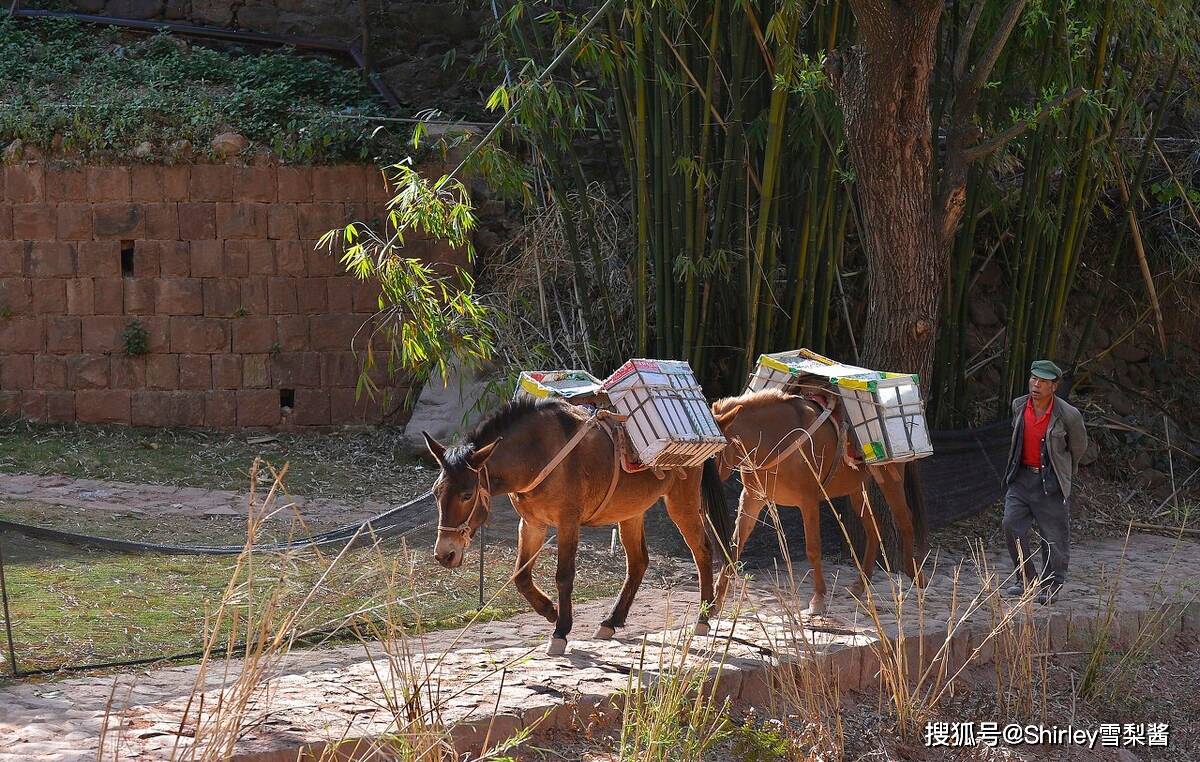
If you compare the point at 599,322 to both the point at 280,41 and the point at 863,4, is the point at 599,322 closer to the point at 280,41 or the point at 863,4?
the point at 863,4

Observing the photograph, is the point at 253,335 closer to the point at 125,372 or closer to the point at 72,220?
the point at 125,372

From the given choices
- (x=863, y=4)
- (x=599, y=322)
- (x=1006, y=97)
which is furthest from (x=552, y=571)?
(x=1006, y=97)

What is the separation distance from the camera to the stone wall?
932cm

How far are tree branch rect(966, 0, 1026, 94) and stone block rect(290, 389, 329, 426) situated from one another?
542cm

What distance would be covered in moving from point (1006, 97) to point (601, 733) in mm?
5110

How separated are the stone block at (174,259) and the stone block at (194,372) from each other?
0.64 meters

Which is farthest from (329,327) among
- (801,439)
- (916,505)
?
(801,439)

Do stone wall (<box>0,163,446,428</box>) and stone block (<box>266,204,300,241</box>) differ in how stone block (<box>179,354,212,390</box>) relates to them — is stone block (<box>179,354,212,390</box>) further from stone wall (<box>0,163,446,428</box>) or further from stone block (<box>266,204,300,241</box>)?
stone block (<box>266,204,300,241</box>)

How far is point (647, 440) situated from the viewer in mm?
4598

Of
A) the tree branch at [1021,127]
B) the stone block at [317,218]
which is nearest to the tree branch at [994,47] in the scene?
the tree branch at [1021,127]

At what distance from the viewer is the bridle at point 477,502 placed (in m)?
4.21

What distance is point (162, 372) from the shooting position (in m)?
9.41

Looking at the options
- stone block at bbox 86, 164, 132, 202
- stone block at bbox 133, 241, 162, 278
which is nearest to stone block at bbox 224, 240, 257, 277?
stone block at bbox 133, 241, 162, 278

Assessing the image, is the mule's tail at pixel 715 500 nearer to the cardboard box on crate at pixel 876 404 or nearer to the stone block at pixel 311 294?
the cardboard box on crate at pixel 876 404
